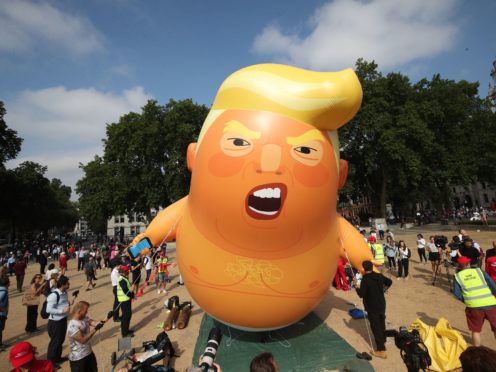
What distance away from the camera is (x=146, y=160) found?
102ft

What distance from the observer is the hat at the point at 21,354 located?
9.00ft

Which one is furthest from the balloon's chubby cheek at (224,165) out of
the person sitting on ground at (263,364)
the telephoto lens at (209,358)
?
the person sitting on ground at (263,364)

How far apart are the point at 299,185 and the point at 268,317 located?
2327mm

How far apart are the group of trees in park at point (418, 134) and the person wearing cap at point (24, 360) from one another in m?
28.7

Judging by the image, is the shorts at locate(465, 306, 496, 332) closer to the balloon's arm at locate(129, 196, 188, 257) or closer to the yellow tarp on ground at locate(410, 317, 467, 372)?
the yellow tarp on ground at locate(410, 317, 467, 372)

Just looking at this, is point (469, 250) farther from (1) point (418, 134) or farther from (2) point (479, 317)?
(1) point (418, 134)

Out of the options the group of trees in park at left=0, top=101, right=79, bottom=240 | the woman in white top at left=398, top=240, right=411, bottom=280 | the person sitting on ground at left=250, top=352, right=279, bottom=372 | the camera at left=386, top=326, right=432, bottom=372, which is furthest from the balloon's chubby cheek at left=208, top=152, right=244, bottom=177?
the group of trees in park at left=0, top=101, right=79, bottom=240

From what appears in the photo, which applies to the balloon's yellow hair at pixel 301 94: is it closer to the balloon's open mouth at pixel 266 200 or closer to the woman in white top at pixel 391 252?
the balloon's open mouth at pixel 266 200

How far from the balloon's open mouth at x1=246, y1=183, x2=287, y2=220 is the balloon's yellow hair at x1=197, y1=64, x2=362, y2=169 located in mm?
1237

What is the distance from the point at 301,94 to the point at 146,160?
29.2 meters

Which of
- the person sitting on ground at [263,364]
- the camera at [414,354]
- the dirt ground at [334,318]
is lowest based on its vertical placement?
the dirt ground at [334,318]

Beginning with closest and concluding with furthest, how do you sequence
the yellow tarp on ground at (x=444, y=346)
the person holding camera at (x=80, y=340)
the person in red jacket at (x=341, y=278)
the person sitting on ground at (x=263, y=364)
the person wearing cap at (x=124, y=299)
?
the person sitting on ground at (x=263, y=364)
the person holding camera at (x=80, y=340)
the yellow tarp on ground at (x=444, y=346)
the person wearing cap at (x=124, y=299)
the person in red jacket at (x=341, y=278)

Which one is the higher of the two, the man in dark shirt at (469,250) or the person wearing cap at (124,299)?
the man in dark shirt at (469,250)

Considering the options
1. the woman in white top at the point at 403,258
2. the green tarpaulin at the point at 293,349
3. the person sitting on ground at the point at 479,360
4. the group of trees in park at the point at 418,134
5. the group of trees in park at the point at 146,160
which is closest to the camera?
the person sitting on ground at the point at 479,360
